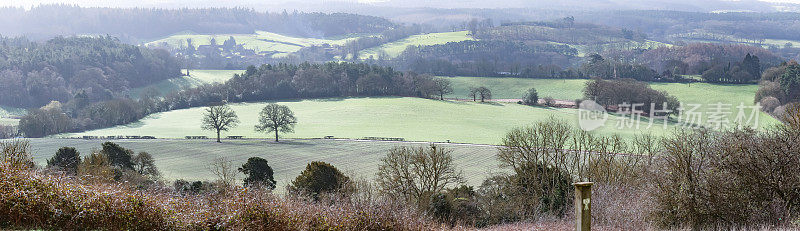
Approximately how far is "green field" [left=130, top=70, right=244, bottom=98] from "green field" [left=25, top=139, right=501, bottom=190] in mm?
68553

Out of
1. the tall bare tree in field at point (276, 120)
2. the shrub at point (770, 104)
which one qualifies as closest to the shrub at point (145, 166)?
the tall bare tree in field at point (276, 120)

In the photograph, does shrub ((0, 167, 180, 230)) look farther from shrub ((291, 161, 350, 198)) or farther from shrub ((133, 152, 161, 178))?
shrub ((133, 152, 161, 178))

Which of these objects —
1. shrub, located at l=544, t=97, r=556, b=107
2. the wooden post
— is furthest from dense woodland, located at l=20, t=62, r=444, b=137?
the wooden post

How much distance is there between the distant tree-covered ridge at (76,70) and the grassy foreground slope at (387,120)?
96.4ft

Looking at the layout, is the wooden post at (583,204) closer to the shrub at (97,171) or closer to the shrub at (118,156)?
the shrub at (97,171)

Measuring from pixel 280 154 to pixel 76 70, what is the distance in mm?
104069

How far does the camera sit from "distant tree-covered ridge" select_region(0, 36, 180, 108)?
405 ft

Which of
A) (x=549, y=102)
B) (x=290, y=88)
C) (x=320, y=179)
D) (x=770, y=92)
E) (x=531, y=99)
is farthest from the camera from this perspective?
(x=290, y=88)

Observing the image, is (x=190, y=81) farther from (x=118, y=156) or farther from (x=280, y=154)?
(x=118, y=156)

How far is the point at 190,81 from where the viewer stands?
150 metres

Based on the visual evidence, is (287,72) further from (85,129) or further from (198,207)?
(198,207)

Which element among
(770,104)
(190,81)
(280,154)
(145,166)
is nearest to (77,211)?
(145,166)

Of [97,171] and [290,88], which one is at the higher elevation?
[290,88]

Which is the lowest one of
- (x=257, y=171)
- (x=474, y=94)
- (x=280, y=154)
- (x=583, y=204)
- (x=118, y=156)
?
(x=280, y=154)
